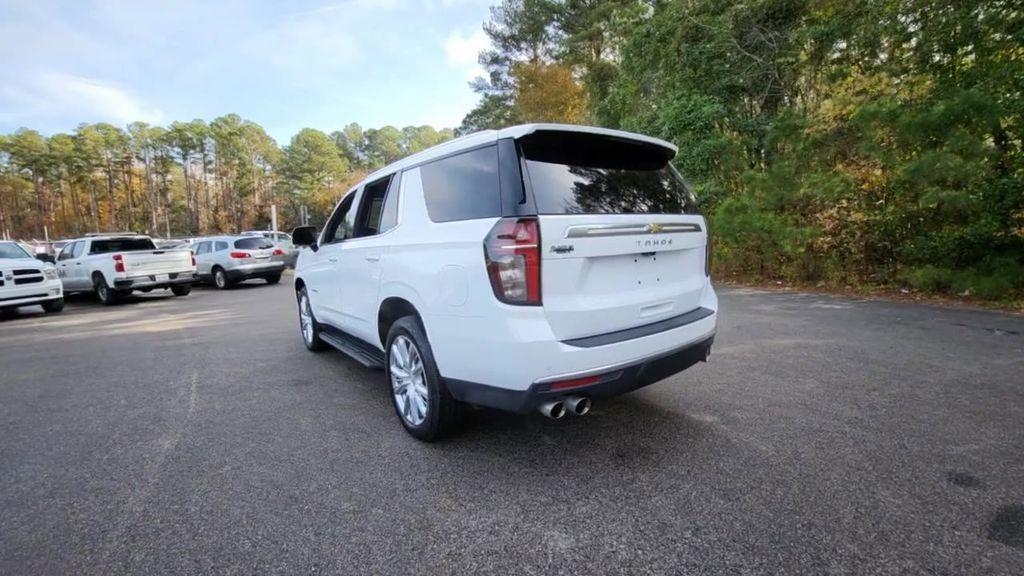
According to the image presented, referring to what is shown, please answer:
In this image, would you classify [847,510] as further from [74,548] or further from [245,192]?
[245,192]

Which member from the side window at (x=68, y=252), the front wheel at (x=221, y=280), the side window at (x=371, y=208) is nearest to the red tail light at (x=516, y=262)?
the side window at (x=371, y=208)

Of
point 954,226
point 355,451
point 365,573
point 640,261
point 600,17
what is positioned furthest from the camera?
point 600,17

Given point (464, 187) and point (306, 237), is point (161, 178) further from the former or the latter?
point (464, 187)

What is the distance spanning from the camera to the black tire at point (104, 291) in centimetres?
1121

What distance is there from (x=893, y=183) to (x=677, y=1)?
733cm

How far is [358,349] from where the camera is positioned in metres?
4.13

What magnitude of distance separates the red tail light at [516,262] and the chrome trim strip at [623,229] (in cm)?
20

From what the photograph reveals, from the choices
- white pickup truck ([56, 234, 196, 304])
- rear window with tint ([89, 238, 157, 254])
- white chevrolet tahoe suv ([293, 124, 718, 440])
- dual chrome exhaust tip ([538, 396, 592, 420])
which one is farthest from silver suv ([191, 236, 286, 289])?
dual chrome exhaust tip ([538, 396, 592, 420])

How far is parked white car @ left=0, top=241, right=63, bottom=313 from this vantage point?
9.12 meters

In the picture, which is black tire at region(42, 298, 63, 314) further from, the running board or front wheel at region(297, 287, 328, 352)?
the running board

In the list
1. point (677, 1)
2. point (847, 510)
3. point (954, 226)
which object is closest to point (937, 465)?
point (847, 510)

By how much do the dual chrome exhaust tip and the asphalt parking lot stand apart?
0.41 meters

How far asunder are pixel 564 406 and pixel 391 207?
2014 mm

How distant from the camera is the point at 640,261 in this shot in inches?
106
